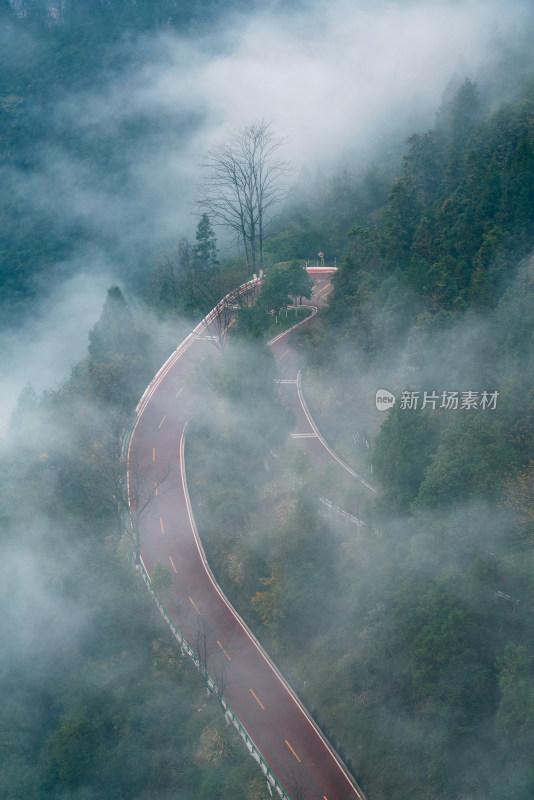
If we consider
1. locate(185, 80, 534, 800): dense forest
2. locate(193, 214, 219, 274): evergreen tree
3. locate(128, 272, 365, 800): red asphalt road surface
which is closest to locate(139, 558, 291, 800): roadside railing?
locate(128, 272, 365, 800): red asphalt road surface

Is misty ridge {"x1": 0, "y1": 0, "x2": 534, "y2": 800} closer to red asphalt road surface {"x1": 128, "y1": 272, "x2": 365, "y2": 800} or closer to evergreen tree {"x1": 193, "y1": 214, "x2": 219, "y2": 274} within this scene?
red asphalt road surface {"x1": 128, "y1": 272, "x2": 365, "y2": 800}

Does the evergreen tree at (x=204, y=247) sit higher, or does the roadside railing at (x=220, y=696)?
the evergreen tree at (x=204, y=247)

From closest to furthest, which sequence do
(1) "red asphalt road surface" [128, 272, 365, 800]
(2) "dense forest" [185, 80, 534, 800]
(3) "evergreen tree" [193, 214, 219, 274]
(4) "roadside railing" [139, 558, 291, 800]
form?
(2) "dense forest" [185, 80, 534, 800]
(4) "roadside railing" [139, 558, 291, 800]
(1) "red asphalt road surface" [128, 272, 365, 800]
(3) "evergreen tree" [193, 214, 219, 274]

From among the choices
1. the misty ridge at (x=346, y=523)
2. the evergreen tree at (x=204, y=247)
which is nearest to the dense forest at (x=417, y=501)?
the misty ridge at (x=346, y=523)

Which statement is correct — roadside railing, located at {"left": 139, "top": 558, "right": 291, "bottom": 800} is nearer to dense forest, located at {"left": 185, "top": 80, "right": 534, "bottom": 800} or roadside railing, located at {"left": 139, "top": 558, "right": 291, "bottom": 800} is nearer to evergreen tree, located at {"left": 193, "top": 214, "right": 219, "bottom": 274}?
dense forest, located at {"left": 185, "top": 80, "right": 534, "bottom": 800}

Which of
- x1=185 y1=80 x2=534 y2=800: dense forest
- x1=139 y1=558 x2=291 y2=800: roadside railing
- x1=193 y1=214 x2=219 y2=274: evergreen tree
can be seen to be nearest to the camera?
x1=185 y1=80 x2=534 y2=800: dense forest

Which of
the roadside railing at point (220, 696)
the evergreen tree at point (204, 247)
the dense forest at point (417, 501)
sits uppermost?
the evergreen tree at point (204, 247)

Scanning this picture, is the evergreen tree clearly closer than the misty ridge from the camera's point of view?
No

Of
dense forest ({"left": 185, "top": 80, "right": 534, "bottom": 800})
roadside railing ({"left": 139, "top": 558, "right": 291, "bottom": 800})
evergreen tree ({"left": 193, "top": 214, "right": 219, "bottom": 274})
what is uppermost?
evergreen tree ({"left": 193, "top": 214, "right": 219, "bottom": 274})

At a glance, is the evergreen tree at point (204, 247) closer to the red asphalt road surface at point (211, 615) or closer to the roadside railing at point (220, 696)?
the red asphalt road surface at point (211, 615)

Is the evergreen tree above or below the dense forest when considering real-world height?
above
